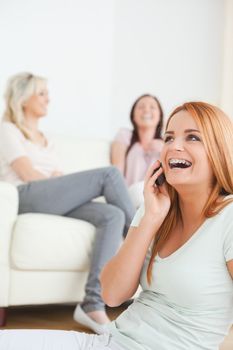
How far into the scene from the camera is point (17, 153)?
253cm

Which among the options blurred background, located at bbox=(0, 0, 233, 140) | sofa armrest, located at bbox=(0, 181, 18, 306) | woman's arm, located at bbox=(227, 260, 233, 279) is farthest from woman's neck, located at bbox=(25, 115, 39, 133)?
woman's arm, located at bbox=(227, 260, 233, 279)

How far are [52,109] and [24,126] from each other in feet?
2.18

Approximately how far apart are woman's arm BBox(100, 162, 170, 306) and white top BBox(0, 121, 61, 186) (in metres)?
1.53

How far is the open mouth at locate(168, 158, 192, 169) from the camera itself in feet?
3.41

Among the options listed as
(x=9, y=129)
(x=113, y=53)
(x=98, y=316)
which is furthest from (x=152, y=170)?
(x=113, y=53)

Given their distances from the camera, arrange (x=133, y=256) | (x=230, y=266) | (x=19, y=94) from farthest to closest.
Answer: (x=19, y=94), (x=133, y=256), (x=230, y=266)

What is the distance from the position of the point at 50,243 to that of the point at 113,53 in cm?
→ 184

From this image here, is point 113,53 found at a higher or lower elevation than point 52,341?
higher

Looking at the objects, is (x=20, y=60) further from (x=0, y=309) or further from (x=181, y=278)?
A: (x=181, y=278)

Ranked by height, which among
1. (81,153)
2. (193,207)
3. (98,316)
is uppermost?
(193,207)

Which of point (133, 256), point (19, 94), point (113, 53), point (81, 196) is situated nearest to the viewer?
point (133, 256)

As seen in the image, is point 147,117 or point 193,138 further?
point 147,117

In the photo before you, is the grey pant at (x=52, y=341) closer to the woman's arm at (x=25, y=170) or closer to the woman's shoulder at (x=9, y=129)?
the woman's arm at (x=25, y=170)

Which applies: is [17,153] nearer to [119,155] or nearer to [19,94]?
[19,94]
